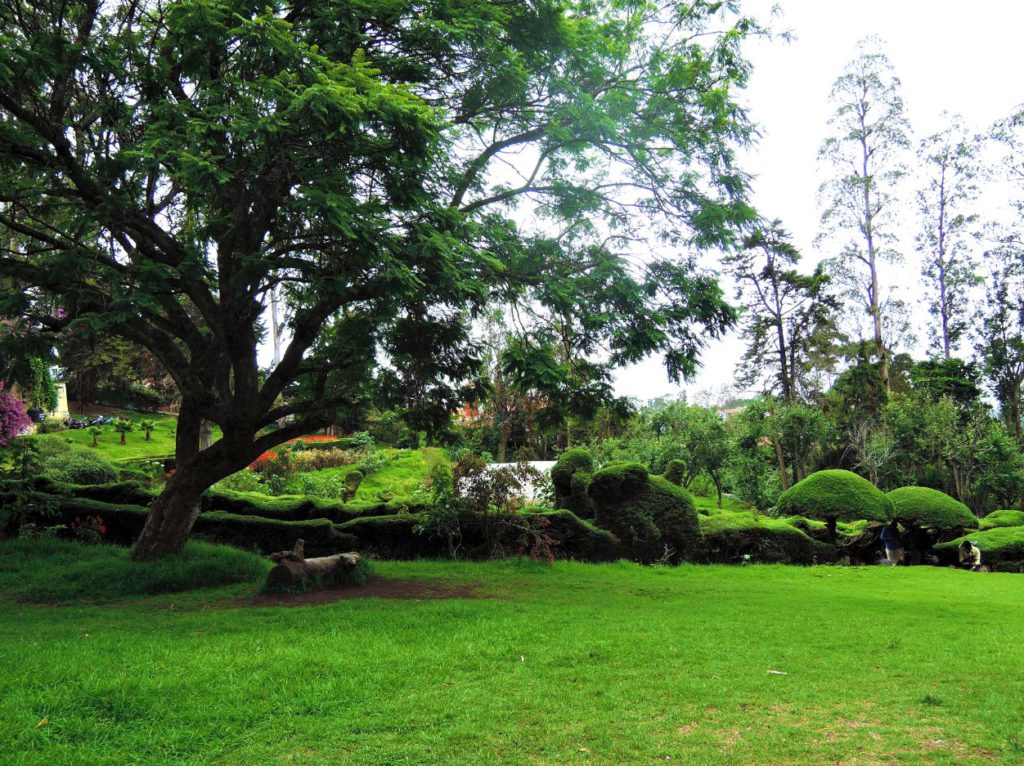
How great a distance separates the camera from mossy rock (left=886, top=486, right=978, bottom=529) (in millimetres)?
17391

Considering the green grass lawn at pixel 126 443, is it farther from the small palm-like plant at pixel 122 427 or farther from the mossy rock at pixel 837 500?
the mossy rock at pixel 837 500

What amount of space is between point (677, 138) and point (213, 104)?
585 centimetres

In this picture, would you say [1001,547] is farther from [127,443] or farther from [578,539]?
[127,443]

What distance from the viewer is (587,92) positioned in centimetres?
950

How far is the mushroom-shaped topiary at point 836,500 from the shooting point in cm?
1625

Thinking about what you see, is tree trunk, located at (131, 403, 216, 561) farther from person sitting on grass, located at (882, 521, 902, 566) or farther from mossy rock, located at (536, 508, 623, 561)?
person sitting on grass, located at (882, 521, 902, 566)

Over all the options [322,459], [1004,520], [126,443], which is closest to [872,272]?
[1004,520]

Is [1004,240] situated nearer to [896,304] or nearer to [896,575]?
[896,304]

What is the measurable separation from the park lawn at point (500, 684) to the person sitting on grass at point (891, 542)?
9.36 m

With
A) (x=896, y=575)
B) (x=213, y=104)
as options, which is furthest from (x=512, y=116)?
(x=896, y=575)

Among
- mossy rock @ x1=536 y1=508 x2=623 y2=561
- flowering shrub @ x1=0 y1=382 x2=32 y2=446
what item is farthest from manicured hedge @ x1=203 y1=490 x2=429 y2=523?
flowering shrub @ x1=0 y1=382 x2=32 y2=446

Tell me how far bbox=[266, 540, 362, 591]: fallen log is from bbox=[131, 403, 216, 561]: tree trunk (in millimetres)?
1873

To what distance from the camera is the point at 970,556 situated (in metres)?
16.8

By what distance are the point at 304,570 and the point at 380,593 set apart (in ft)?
3.51
